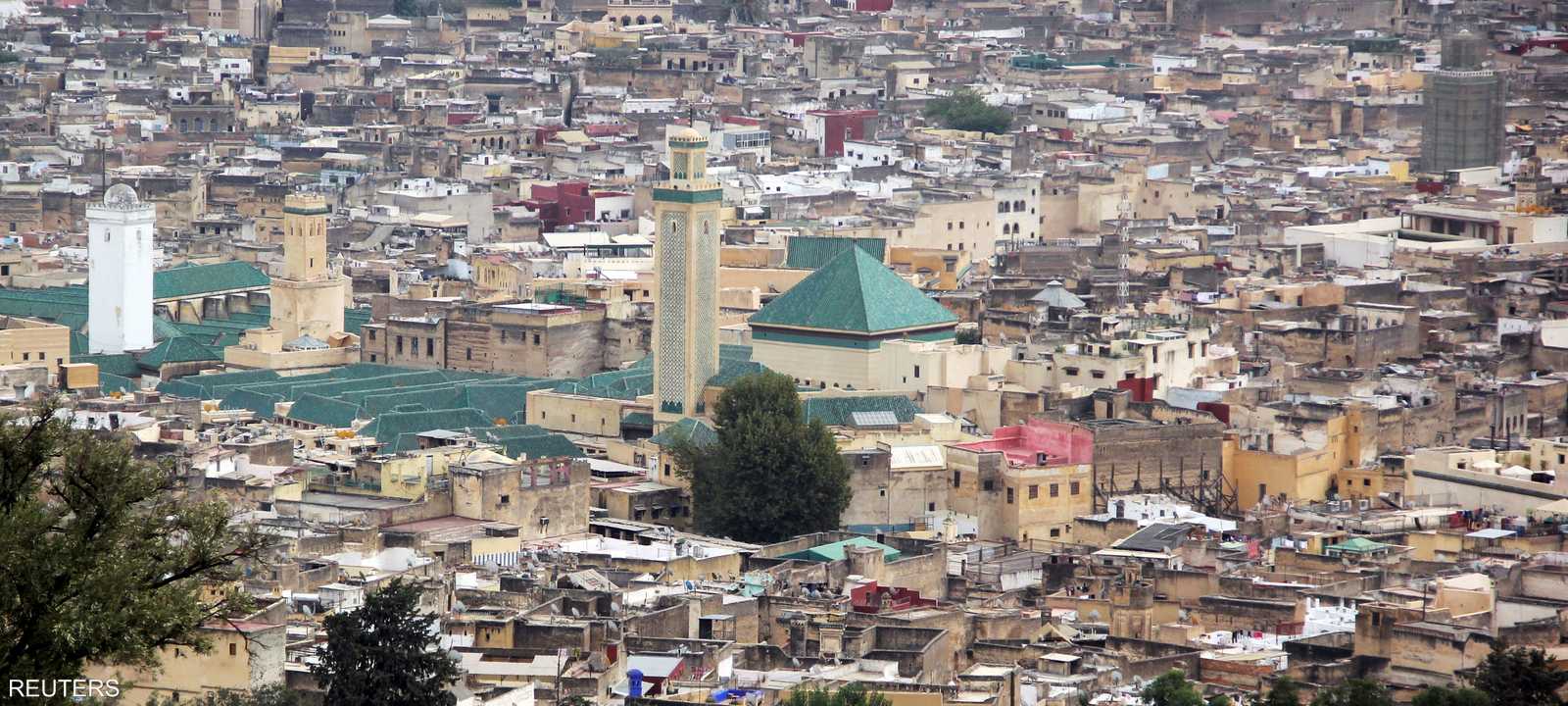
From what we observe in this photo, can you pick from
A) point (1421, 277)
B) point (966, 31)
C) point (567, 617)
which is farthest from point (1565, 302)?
point (966, 31)

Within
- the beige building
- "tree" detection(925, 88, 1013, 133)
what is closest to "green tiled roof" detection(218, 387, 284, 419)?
the beige building

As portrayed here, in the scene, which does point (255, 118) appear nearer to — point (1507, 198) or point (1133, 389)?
point (1507, 198)

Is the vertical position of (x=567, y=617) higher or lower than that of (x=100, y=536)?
lower

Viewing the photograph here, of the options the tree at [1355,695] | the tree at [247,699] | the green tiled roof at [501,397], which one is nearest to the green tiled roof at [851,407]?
the green tiled roof at [501,397]

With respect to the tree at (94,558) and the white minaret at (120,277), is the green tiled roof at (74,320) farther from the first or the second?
the tree at (94,558)

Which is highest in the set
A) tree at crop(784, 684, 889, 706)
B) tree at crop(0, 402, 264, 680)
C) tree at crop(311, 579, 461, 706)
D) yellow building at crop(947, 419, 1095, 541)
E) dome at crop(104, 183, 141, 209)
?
tree at crop(0, 402, 264, 680)

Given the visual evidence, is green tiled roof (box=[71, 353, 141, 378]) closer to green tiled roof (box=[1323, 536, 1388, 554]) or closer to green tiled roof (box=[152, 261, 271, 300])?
green tiled roof (box=[152, 261, 271, 300])
